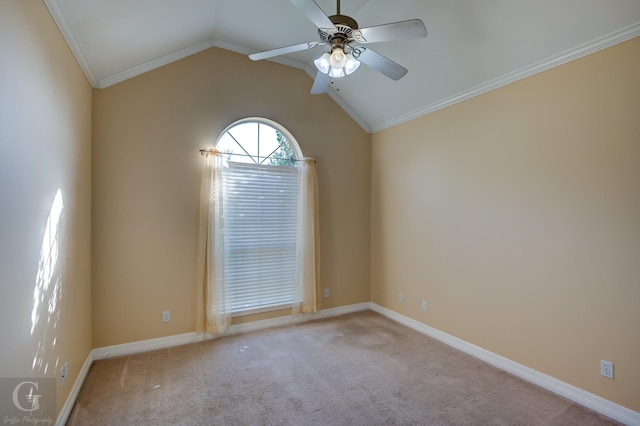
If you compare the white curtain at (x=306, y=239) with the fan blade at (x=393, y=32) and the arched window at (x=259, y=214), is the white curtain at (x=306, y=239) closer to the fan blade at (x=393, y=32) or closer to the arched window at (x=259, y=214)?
the arched window at (x=259, y=214)

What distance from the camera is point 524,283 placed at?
2.70 metres

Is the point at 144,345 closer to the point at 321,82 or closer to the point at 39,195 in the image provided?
the point at 39,195

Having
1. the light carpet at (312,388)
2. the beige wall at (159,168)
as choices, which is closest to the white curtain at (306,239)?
the beige wall at (159,168)

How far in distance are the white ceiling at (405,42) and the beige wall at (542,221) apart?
0.18 metres

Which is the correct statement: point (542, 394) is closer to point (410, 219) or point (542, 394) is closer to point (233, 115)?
point (410, 219)

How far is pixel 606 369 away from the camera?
2189mm

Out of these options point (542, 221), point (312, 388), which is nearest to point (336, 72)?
point (542, 221)

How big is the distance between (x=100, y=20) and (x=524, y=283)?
3.97m

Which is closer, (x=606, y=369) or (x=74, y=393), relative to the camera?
(x=606, y=369)

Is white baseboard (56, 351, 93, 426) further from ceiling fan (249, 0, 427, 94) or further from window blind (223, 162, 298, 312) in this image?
ceiling fan (249, 0, 427, 94)

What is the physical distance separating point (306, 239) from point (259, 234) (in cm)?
61

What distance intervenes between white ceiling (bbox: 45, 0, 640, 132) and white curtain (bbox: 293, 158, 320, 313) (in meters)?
1.36

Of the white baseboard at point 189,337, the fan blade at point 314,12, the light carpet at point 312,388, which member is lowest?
the light carpet at point 312,388

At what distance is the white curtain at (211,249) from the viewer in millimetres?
3377
